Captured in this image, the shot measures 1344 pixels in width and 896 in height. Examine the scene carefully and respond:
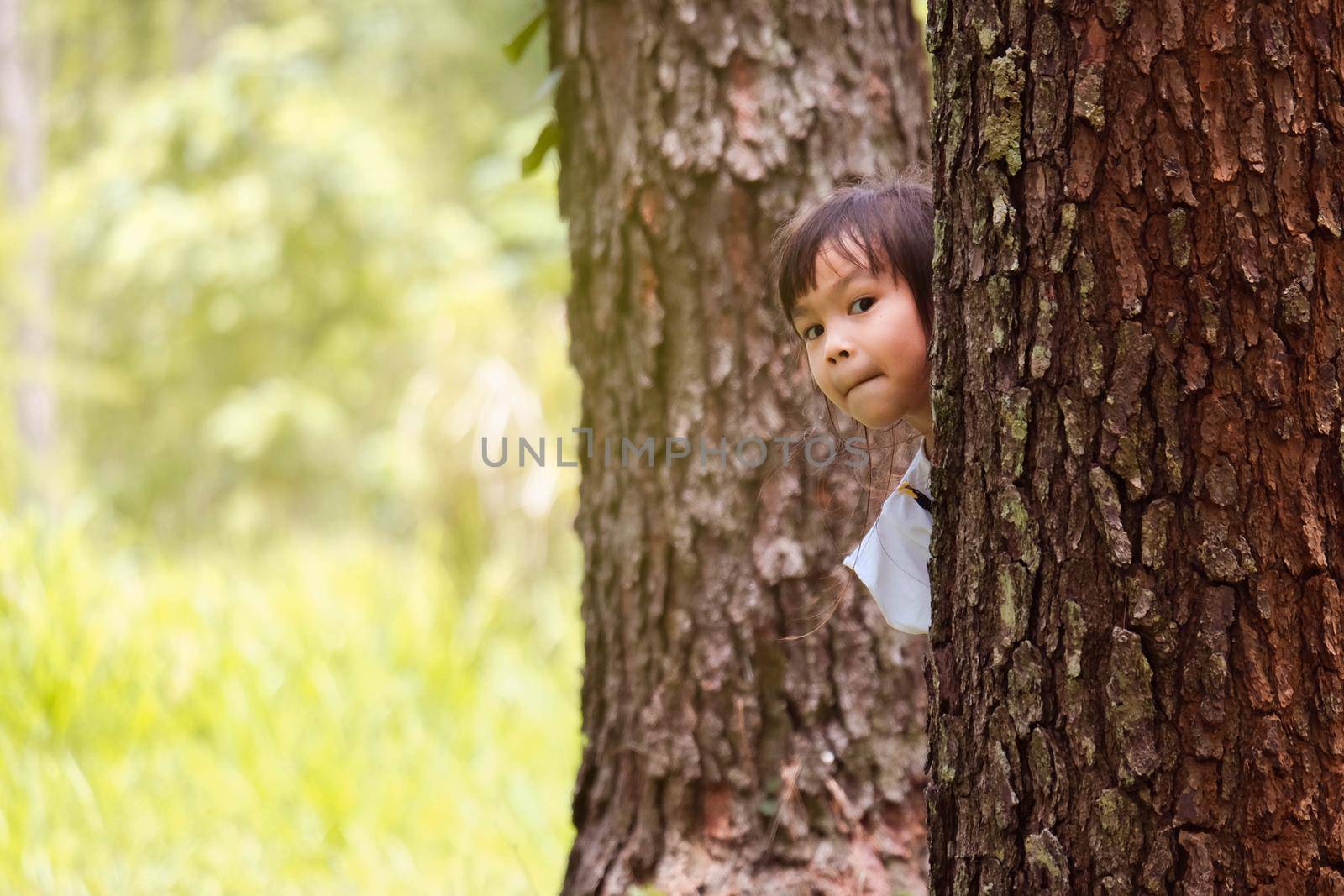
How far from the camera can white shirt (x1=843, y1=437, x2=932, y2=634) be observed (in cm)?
176

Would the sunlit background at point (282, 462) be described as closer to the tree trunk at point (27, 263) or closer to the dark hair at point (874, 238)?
the tree trunk at point (27, 263)

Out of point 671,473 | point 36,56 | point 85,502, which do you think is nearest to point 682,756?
point 671,473

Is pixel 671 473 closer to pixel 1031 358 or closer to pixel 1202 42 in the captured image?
pixel 1031 358

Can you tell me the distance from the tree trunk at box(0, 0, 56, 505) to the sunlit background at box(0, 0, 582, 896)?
0.05m

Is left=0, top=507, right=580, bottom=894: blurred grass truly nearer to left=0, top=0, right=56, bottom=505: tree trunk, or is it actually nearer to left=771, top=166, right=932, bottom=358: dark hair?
left=771, top=166, right=932, bottom=358: dark hair

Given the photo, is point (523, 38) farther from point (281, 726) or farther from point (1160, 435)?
point (281, 726)

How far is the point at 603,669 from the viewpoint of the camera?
2.61 metres

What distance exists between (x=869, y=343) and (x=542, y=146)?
4.21 feet

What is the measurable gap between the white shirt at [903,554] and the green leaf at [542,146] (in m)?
1.28

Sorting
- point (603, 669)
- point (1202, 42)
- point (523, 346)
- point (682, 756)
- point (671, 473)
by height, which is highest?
point (523, 346)

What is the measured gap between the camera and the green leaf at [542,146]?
105 inches

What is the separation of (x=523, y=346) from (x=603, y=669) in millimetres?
4326

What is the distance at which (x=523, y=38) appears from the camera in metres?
2.75

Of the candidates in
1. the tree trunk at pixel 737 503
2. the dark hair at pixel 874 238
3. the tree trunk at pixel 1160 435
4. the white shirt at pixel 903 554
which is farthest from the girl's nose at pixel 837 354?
the tree trunk at pixel 737 503
